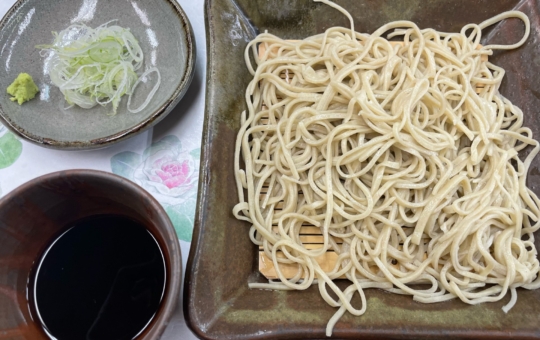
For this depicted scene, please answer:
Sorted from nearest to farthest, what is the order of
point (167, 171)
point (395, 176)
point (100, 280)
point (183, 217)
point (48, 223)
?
point (48, 223), point (100, 280), point (395, 176), point (183, 217), point (167, 171)

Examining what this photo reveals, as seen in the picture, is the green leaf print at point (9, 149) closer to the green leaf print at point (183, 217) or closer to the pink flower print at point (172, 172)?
the pink flower print at point (172, 172)

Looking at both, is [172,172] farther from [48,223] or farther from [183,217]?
[48,223]

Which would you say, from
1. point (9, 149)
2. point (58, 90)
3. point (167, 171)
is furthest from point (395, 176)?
point (9, 149)

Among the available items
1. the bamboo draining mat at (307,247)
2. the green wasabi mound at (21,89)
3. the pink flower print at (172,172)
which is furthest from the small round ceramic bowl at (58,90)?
the bamboo draining mat at (307,247)

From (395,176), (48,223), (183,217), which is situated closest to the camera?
(48,223)

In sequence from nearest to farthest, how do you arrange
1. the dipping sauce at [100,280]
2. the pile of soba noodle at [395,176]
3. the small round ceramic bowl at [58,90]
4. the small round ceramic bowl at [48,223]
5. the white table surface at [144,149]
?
the small round ceramic bowl at [48,223] → the dipping sauce at [100,280] → the pile of soba noodle at [395,176] → the small round ceramic bowl at [58,90] → the white table surface at [144,149]

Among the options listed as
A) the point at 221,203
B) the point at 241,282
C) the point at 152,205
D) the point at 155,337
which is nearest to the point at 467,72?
the point at 221,203
